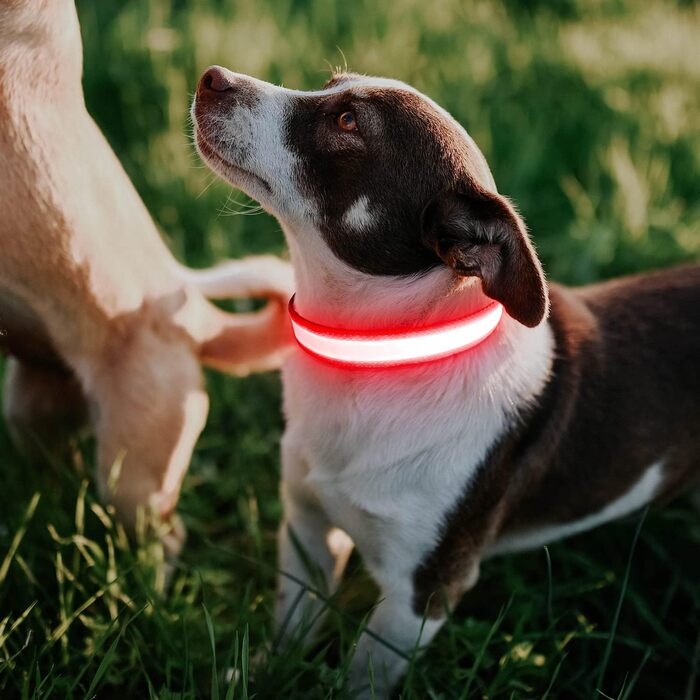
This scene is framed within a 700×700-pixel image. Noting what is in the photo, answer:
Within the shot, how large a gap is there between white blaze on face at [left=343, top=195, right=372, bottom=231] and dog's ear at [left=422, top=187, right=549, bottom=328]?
0.13 meters

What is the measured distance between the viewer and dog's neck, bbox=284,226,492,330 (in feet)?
6.22

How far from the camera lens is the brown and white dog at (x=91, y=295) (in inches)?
73.3

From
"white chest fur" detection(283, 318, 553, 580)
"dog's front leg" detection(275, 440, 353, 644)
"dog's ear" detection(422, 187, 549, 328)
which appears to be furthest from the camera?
"dog's front leg" detection(275, 440, 353, 644)

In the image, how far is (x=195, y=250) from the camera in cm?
359

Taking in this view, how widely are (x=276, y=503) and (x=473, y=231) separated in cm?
128

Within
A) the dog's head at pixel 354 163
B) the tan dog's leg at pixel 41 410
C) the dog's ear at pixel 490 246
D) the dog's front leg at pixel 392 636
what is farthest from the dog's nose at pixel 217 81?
the dog's front leg at pixel 392 636

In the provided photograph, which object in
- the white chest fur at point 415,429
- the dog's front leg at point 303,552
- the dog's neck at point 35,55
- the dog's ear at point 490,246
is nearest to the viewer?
the dog's ear at point 490,246

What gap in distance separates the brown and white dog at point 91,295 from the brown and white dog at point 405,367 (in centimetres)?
27

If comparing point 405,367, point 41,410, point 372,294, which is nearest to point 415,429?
point 405,367

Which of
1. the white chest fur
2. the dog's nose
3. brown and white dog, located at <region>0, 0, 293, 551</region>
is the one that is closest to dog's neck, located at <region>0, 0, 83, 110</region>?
brown and white dog, located at <region>0, 0, 293, 551</region>

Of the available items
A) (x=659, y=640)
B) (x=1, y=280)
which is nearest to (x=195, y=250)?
(x=1, y=280)

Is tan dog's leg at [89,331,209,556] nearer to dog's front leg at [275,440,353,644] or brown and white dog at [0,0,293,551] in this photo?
brown and white dog at [0,0,293,551]

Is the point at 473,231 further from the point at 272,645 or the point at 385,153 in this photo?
the point at 272,645

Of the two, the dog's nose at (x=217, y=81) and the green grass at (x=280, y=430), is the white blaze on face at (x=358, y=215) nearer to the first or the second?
the dog's nose at (x=217, y=81)
